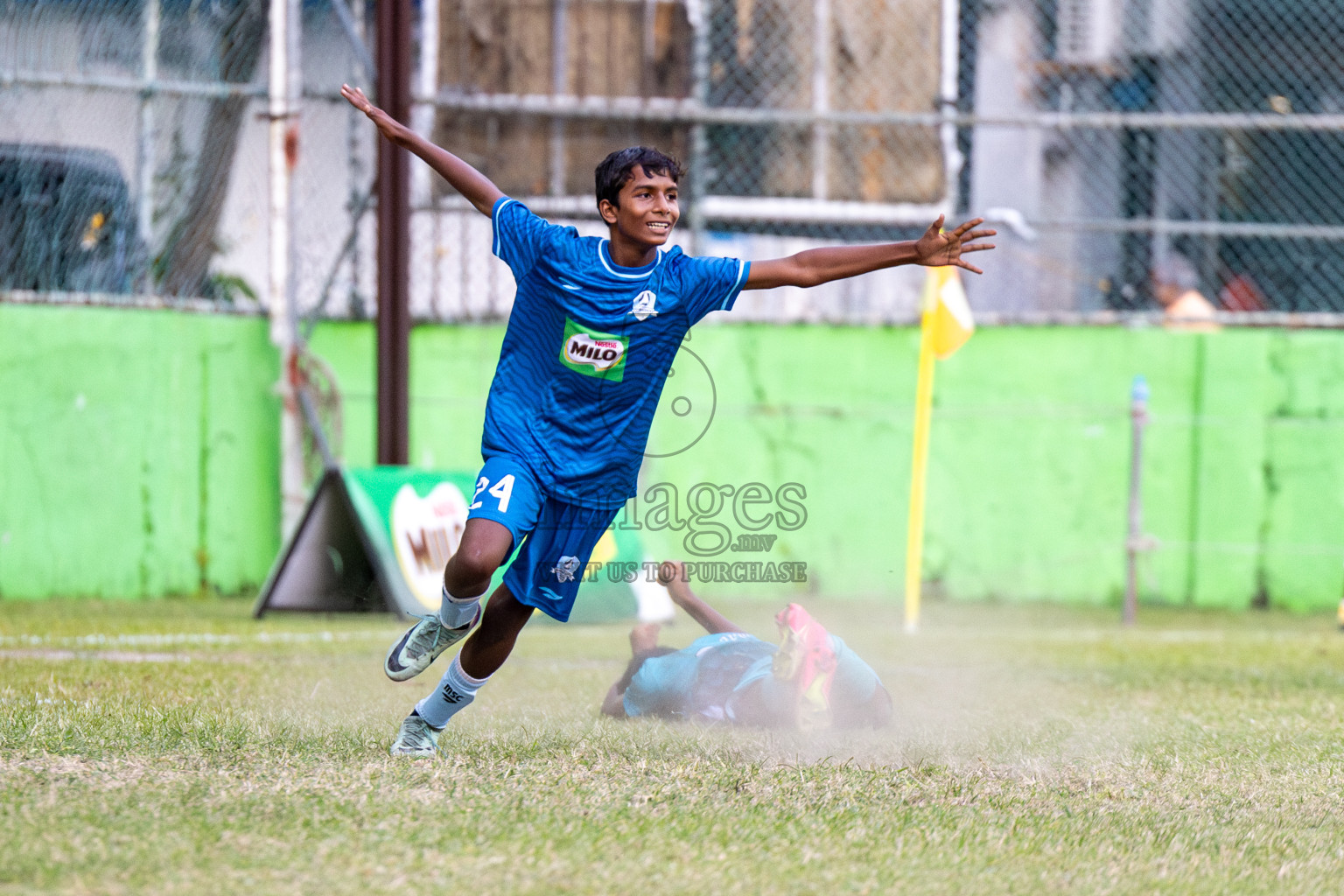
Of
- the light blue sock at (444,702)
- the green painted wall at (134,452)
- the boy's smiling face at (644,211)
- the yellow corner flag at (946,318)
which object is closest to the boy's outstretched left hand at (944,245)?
the boy's smiling face at (644,211)

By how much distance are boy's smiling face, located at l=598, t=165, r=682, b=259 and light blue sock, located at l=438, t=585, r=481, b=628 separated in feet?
3.67

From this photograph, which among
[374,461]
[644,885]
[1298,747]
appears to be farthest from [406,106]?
[644,885]

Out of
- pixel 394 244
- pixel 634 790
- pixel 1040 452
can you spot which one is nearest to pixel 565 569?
pixel 634 790

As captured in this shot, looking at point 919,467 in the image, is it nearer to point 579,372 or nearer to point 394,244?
point 394,244

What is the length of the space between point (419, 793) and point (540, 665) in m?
3.37

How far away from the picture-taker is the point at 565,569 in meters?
4.41

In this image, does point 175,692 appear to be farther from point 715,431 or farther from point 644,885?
point 715,431

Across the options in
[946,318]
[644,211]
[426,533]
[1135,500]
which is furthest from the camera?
[1135,500]

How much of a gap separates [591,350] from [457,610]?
84 centimetres

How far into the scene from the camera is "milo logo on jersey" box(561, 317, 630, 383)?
4.37m

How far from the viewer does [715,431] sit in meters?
10.6

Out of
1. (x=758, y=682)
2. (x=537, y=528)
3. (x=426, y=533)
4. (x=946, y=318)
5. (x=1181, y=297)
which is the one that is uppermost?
(x=1181, y=297)

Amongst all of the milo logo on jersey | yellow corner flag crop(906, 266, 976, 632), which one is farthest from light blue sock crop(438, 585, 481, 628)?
yellow corner flag crop(906, 266, 976, 632)

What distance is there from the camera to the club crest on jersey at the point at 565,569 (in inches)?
173
